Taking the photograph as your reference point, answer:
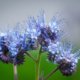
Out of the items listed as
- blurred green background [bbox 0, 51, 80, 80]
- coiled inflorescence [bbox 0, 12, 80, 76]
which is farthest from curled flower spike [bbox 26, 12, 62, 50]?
blurred green background [bbox 0, 51, 80, 80]

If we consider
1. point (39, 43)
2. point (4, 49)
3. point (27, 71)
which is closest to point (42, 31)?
point (39, 43)

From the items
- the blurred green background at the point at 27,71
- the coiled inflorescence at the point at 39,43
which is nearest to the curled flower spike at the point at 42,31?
the coiled inflorescence at the point at 39,43

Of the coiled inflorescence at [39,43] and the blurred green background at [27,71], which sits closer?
the coiled inflorescence at [39,43]

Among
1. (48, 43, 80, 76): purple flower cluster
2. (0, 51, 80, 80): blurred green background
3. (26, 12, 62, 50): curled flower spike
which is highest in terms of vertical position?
(26, 12, 62, 50): curled flower spike

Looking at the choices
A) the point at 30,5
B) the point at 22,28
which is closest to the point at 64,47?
the point at 22,28

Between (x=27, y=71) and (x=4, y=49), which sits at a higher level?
(x=4, y=49)

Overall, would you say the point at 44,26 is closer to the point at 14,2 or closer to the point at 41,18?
the point at 41,18

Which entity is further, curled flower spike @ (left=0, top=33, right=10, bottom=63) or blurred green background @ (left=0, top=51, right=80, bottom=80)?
blurred green background @ (left=0, top=51, right=80, bottom=80)

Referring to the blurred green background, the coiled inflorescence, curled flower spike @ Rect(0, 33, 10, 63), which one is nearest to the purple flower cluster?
the coiled inflorescence

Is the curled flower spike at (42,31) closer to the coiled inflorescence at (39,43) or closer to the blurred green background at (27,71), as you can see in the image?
the coiled inflorescence at (39,43)

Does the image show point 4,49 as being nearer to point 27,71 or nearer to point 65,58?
point 65,58

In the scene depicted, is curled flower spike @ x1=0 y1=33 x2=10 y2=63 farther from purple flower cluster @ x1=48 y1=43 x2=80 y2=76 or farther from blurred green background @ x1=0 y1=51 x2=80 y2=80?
blurred green background @ x1=0 y1=51 x2=80 y2=80

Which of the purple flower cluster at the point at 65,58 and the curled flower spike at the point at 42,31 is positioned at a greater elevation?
the curled flower spike at the point at 42,31

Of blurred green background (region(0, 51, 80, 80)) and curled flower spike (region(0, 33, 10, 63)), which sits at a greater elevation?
curled flower spike (region(0, 33, 10, 63))
